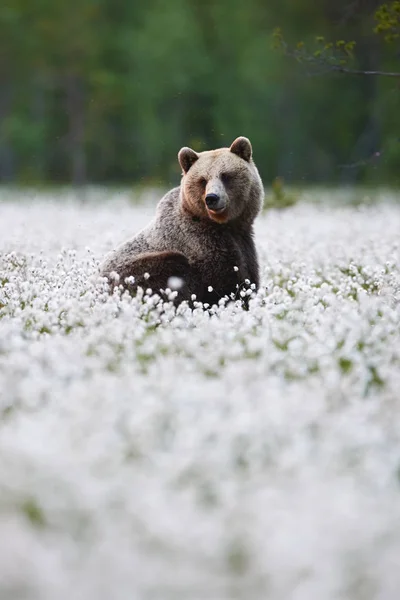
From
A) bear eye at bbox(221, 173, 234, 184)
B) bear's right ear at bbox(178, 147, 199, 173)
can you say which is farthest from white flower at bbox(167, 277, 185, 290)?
bear's right ear at bbox(178, 147, 199, 173)

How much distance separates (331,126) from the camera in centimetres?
4344

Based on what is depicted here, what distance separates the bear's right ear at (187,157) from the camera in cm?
773

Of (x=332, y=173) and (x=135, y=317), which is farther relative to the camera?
(x=332, y=173)

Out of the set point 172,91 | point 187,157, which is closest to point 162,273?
point 187,157

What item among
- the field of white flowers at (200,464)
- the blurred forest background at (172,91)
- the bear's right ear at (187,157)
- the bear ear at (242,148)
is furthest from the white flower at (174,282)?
the blurred forest background at (172,91)

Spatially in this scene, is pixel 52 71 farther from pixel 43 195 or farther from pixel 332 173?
pixel 332 173

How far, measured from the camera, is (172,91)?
3841cm

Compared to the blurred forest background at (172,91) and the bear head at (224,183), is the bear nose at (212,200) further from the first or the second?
the blurred forest background at (172,91)

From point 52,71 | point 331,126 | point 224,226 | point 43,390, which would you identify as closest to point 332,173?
point 331,126

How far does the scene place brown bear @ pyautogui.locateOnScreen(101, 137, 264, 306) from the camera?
748 centimetres

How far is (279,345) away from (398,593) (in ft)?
10.4

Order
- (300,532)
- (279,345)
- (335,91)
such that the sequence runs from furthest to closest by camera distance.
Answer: (335,91) < (279,345) < (300,532)

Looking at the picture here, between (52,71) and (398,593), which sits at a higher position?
(52,71)

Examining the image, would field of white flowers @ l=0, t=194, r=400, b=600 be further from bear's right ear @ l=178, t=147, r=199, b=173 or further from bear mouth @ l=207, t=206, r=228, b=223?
bear's right ear @ l=178, t=147, r=199, b=173
